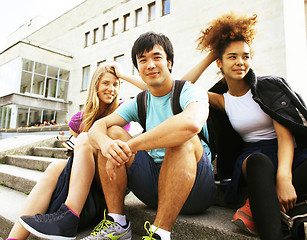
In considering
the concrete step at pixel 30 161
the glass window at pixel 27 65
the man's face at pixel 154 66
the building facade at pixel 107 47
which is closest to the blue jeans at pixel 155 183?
the man's face at pixel 154 66

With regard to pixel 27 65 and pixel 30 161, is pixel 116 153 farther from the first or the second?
pixel 27 65

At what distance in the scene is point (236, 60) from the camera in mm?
1866

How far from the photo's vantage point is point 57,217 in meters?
1.57

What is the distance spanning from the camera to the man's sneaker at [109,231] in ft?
5.05

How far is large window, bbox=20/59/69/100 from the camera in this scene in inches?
696

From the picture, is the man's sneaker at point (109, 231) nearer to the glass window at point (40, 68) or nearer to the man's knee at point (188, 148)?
the man's knee at point (188, 148)

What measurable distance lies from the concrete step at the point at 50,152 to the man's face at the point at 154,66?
9.31 ft

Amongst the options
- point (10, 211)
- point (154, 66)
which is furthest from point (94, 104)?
point (10, 211)

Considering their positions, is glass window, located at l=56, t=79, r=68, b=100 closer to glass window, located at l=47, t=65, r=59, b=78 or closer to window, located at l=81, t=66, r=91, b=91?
glass window, located at l=47, t=65, r=59, b=78

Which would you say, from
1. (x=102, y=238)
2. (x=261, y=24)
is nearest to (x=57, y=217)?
(x=102, y=238)

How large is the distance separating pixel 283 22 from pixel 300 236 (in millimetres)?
9614

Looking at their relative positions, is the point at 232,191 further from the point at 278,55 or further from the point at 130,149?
the point at 278,55

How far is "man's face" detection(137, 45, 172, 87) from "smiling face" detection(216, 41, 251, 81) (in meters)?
0.49

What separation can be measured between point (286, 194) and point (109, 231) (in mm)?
1119
